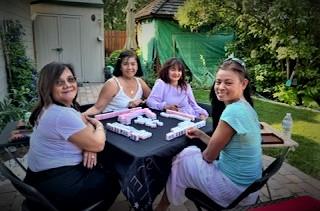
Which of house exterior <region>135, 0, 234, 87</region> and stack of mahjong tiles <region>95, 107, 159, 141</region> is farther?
house exterior <region>135, 0, 234, 87</region>

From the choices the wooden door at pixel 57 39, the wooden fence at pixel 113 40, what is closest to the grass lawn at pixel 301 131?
the wooden door at pixel 57 39

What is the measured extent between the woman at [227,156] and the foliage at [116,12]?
59.3ft

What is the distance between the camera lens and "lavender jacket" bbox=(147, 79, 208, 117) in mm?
3256

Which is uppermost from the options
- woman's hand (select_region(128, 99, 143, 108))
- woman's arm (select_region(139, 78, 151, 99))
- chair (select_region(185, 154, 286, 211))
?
woman's arm (select_region(139, 78, 151, 99))

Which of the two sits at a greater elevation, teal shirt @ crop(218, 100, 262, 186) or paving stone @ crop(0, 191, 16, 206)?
teal shirt @ crop(218, 100, 262, 186)

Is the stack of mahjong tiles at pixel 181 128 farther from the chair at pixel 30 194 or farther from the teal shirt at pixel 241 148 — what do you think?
the chair at pixel 30 194

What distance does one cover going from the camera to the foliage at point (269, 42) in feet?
21.9

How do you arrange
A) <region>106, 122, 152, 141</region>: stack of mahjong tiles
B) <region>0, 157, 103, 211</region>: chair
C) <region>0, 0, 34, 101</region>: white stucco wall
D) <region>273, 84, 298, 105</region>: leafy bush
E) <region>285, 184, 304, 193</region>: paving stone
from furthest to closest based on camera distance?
<region>273, 84, 298, 105</region>: leafy bush
<region>0, 0, 34, 101</region>: white stucco wall
<region>285, 184, 304, 193</region>: paving stone
<region>106, 122, 152, 141</region>: stack of mahjong tiles
<region>0, 157, 103, 211</region>: chair

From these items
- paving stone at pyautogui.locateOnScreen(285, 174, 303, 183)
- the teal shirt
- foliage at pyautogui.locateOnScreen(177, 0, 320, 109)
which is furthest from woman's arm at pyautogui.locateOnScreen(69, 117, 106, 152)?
foliage at pyautogui.locateOnScreen(177, 0, 320, 109)

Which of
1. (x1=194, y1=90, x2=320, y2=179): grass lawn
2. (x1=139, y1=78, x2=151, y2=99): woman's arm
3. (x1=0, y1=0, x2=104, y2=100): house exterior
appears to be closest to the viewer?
(x1=139, y1=78, x2=151, y2=99): woman's arm

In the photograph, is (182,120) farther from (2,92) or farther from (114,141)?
(2,92)

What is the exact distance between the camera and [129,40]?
11.4 meters

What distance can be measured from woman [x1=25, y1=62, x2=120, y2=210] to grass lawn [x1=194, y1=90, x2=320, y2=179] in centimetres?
286

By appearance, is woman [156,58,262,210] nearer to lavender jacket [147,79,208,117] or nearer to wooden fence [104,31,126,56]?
lavender jacket [147,79,208,117]
